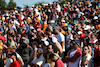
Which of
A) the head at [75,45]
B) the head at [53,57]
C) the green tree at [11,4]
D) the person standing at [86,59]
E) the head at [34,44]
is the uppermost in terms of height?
the green tree at [11,4]

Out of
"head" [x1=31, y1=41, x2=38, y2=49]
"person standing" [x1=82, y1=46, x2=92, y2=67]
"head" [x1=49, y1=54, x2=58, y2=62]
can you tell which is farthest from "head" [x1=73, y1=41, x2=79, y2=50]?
"head" [x1=31, y1=41, x2=38, y2=49]

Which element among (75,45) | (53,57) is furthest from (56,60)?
(75,45)

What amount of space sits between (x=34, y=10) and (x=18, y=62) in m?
10.3

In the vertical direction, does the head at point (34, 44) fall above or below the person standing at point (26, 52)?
above

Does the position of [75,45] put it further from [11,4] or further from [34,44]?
[11,4]

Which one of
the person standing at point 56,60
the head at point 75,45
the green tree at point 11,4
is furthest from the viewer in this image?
the green tree at point 11,4

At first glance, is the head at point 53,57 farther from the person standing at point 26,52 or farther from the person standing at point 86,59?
the person standing at point 26,52

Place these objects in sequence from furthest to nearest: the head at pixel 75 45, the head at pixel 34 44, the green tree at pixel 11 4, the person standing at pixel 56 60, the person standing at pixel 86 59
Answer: the green tree at pixel 11 4 < the head at pixel 34 44 < the head at pixel 75 45 < the person standing at pixel 86 59 < the person standing at pixel 56 60

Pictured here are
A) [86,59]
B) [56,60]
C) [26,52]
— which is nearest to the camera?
[56,60]

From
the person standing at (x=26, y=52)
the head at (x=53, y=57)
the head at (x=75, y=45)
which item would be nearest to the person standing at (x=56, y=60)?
the head at (x=53, y=57)

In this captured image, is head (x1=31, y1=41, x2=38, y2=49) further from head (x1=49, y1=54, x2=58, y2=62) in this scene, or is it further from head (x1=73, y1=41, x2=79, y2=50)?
head (x1=49, y1=54, x2=58, y2=62)

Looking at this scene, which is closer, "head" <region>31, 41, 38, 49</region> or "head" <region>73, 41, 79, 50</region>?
"head" <region>73, 41, 79, 50</region>

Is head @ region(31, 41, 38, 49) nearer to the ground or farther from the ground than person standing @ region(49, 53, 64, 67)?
farther from the ground

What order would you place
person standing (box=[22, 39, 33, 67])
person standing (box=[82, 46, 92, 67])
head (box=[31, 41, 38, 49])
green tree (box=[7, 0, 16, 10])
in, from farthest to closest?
green tree (box=[7, 0, 16, 10]), head (box=[31, 41, 38, 49]), person standing (box=[22, 39, 33, 67]), person standing (box=[82, 46, 92, 67])
